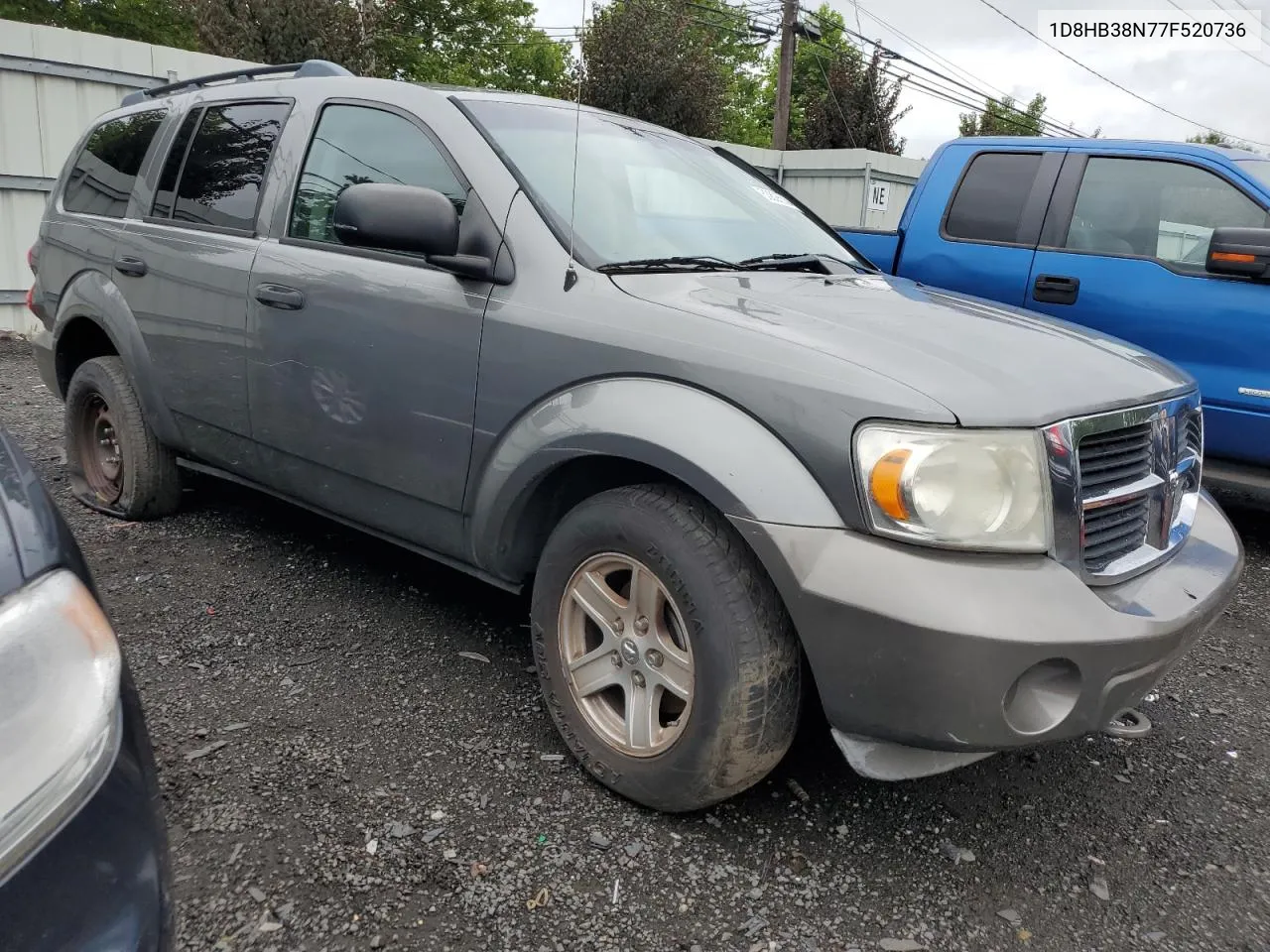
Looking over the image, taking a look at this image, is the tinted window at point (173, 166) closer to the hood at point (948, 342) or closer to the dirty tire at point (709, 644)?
the hood at point (948, 342)

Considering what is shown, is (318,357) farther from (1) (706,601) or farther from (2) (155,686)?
(1) (706,601)

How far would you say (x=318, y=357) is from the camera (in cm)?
297

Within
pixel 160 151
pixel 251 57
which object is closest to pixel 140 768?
pixel 160 151

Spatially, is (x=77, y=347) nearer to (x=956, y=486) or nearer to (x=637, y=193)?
Result: (x=637, y=193)

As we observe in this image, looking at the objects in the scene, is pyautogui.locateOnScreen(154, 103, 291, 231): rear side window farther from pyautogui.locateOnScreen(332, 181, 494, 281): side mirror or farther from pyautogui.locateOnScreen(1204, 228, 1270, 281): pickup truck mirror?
pyautogui.locateOnScreen(1204, 228, 1270, 281): pickup truck mirror

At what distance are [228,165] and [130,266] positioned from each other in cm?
62

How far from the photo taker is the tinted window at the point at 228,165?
11.1ft

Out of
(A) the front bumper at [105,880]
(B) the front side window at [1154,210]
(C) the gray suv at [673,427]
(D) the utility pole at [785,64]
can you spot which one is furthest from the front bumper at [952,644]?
(D) the utility pole at [785,64]

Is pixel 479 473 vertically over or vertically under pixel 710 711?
over

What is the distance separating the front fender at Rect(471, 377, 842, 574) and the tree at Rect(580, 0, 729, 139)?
1542cm

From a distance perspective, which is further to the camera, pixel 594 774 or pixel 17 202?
pixel 17 202

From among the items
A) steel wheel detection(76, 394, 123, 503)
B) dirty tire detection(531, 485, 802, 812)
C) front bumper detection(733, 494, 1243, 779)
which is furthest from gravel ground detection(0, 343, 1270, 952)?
steel wheel detection(76, 394, 123, 503)

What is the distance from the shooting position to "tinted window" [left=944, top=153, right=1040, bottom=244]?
16.3 ft

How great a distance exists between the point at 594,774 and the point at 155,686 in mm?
1358
